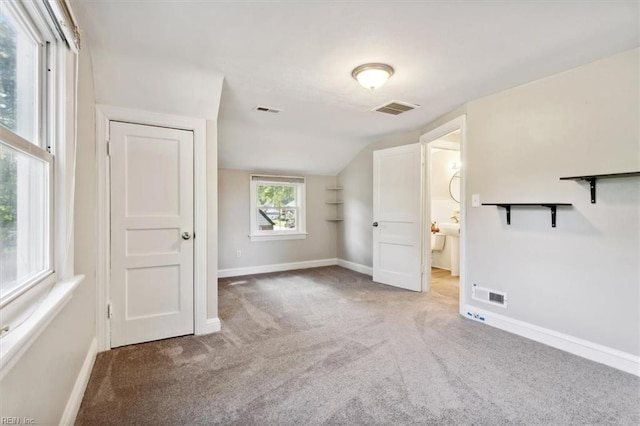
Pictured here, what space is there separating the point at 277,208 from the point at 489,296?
3602 mm

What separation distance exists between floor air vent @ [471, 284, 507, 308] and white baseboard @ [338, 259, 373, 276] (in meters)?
2.07

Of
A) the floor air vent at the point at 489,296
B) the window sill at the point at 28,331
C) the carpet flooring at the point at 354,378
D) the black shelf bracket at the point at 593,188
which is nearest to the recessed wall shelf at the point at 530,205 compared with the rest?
the black shelf bracket at the point at 593,188

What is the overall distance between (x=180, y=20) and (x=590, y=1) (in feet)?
7.51

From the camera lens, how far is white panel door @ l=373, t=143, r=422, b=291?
13.1ft

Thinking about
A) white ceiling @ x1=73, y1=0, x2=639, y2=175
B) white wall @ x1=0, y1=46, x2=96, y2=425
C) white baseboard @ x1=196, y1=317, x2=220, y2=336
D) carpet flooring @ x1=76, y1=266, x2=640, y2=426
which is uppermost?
white ceiling @ x1=73, y1=0, x2=639, y2=175

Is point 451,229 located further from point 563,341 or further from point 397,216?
point 563,341

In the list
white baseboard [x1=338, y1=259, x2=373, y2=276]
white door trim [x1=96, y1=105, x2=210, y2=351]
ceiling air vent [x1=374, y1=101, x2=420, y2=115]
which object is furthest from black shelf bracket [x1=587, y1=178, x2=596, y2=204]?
white baseboard [x1=338, y1=259, x2=373, y2=276]

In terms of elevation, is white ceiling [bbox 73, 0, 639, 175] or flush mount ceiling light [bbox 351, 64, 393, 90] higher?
white ceiling [bbox 73, 0, 639, 175]

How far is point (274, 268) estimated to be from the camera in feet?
17.4

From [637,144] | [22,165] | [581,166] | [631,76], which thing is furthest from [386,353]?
[631,76]

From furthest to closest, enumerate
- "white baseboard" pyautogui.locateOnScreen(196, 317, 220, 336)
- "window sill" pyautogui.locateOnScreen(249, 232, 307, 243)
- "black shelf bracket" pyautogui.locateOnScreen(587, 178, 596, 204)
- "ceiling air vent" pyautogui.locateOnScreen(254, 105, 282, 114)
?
"window sill" pyautogui.locateOnScreen(249, 232, 307, 243)
"ceiling air vent" pyautogui.locateOnScreen(254, 105, 282, 114)
"white baseboard" pyautogui.locateOnScreen(196, 317, 220, 336)
"black shelf bracket" pyautogui.locateOnScreen(587, 178, 596, 204)

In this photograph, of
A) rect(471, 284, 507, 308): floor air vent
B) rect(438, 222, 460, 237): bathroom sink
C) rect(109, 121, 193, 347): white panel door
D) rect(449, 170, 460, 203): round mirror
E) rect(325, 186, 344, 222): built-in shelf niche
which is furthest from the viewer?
rect(325, 186, 344, 222): built-in shelf niche

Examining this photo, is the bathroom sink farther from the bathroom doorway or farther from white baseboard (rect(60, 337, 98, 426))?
white baseboard (rect(60, 337, 98, 426))

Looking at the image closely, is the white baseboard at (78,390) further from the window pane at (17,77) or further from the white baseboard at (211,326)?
the window pane at (17,77)
